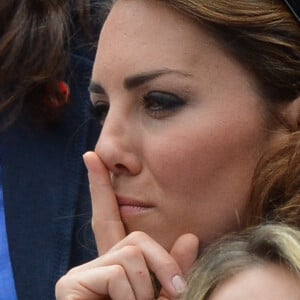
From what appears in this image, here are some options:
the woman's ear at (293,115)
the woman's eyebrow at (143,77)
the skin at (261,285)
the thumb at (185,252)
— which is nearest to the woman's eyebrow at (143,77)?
the woman's eyebrow at (143,77)

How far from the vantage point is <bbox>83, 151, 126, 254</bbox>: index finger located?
250 cm

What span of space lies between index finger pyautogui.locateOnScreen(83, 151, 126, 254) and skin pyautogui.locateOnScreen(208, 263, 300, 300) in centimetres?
42

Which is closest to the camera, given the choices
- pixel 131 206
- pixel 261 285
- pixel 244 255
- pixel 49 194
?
pixel 261 285

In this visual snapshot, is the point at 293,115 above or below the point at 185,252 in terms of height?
above

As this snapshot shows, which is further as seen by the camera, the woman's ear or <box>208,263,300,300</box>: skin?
the woman's ear

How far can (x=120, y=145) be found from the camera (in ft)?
7.82

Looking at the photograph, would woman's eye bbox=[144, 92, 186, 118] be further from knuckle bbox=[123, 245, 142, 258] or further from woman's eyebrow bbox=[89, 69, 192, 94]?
knuckle bbox=[123, 245, 142, 258]

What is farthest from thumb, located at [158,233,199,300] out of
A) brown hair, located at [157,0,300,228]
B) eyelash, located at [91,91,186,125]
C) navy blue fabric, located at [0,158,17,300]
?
navy blue fabric, located at [0,158,17,300]

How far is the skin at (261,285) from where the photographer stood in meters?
2.04

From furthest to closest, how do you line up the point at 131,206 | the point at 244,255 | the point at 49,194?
the point at 49,194, the point at 131,206, the point at 244,255

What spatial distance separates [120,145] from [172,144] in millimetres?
113

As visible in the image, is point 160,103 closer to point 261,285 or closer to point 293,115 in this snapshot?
point 293,115

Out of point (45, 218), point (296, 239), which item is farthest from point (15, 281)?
point (296, 239)

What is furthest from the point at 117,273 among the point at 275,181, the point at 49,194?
the point at 49,194
